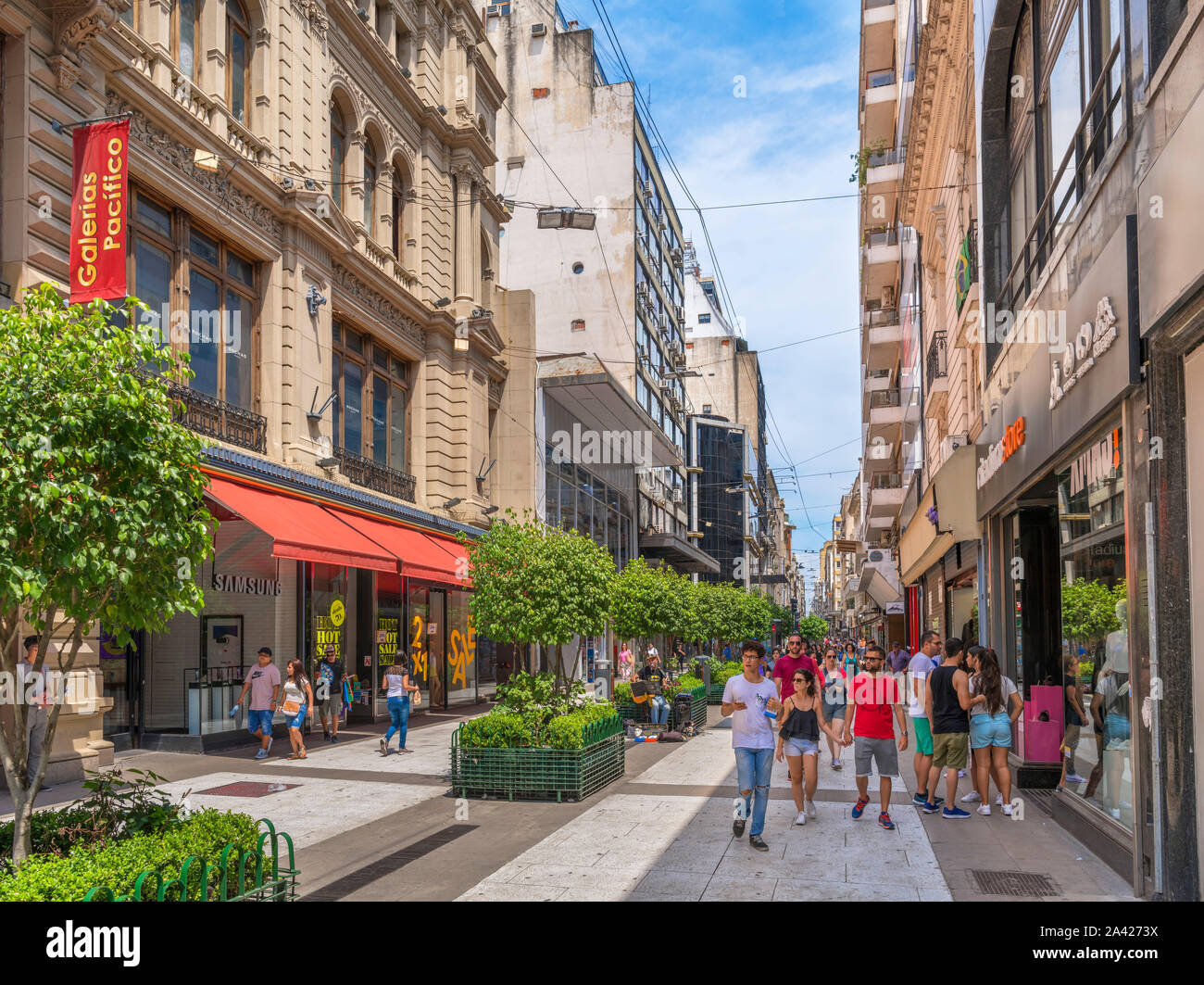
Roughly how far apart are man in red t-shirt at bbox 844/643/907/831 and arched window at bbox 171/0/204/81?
1380cm

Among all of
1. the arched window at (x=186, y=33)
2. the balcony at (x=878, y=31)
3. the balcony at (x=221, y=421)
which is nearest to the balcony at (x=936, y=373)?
the balcony at (x=221, y=421)

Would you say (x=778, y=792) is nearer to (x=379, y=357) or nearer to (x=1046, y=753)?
(x=1046, y=753)

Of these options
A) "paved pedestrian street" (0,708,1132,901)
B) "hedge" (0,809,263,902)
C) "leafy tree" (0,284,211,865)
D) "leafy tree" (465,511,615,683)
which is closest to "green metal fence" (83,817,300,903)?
"hedge" (0,809,263,902)

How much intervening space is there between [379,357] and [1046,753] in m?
17.2

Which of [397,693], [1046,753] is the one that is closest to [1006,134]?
[1046,753]

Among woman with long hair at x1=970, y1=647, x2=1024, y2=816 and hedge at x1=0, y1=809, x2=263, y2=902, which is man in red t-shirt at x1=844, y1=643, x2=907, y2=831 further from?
hedge at x1=0, y1=809, x2=263, y2=902

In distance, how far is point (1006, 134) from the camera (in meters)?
14.9

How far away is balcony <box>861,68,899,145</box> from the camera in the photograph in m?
33.4

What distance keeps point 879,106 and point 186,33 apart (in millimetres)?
24465

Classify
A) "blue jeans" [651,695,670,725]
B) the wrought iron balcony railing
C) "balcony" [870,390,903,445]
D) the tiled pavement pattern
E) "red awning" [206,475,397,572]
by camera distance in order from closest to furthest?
1. the tiled pavement pattern
2. "red awning" [206,475,397,572]
3. "blue jeans" [651,695,670,725]
4. the wrought iron balcony railing
5. "balcony" [870,390,903,445]

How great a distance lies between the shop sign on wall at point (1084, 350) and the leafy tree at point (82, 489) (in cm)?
655

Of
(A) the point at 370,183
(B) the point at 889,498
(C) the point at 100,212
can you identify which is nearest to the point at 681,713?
(C) the point at 100,212

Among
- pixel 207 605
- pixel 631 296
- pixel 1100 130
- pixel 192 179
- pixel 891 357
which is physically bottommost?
pixel 207 605

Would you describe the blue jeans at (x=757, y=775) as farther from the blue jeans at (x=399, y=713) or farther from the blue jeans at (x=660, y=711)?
the blue jeans at (x=660, y=711)
